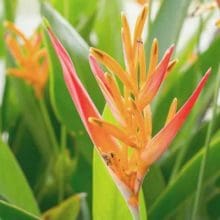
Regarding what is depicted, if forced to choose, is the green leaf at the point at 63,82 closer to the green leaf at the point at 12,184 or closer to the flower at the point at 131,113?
the green leaf at the point at 12,184

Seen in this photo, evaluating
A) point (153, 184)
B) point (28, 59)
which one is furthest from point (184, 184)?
point (28, 59)

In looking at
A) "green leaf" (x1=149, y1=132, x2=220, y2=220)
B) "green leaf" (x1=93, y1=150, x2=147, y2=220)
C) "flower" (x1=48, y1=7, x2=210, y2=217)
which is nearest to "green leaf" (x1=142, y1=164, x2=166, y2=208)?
"green leaf" (x1=149, y1=132, x2=220, y2=220)

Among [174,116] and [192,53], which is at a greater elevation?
[174,116]

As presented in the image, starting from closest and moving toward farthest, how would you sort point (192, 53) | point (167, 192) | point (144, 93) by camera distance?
point (144, 93)
point (167, 192)
point (192, 53)

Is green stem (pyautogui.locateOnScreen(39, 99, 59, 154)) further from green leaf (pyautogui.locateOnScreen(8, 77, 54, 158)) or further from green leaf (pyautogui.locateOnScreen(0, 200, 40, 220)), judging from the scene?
green leaf (pyautogui.locateOnScreen(0, 200, 40, 220))

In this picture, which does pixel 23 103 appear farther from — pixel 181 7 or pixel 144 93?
pixel 144 93

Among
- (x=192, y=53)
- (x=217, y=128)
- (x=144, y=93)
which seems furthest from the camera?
(x=192, y=53)

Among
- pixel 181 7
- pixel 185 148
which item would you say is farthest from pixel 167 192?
pixel 181 7

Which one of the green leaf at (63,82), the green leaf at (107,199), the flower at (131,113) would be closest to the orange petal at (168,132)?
the flower at (131,113)
